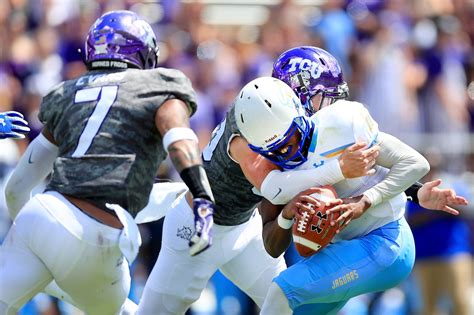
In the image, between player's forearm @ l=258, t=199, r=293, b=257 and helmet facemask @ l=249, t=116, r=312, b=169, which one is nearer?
helmet facemask @ l=249, t=116, r=312, b=169

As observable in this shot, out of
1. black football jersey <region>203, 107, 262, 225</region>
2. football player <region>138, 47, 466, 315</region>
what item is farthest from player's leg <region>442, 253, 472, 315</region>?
black football jersey <region>203, 107, 262, 225</region>

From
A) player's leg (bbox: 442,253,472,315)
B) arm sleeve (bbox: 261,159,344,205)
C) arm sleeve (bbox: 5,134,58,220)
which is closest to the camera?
arm sleeve (bbox: 261,159,344,205)

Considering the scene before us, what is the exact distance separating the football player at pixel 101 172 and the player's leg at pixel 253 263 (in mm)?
854

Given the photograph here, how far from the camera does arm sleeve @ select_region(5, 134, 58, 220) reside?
5809mm

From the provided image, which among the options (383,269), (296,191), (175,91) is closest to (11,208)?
(175,91)

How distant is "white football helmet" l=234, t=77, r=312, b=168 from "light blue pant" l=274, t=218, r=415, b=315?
1.61 feet

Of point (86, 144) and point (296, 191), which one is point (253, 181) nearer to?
point (296, 191)

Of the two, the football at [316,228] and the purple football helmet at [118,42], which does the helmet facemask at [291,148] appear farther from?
the purple football helmet at [118,42]

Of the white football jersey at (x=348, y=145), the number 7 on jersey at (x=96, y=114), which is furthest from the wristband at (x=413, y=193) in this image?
the number 7 on jersey at (x=96, y=114)

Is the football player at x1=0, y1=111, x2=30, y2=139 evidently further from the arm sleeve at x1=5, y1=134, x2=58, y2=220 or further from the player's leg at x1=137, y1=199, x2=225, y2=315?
the player's leg at x1=137, y1=199, x2=225, y2=315

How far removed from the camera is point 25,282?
522 centimetres

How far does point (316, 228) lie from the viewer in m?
5.22

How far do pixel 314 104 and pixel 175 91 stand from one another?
3.13 feet

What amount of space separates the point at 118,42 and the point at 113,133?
0.51 meters
